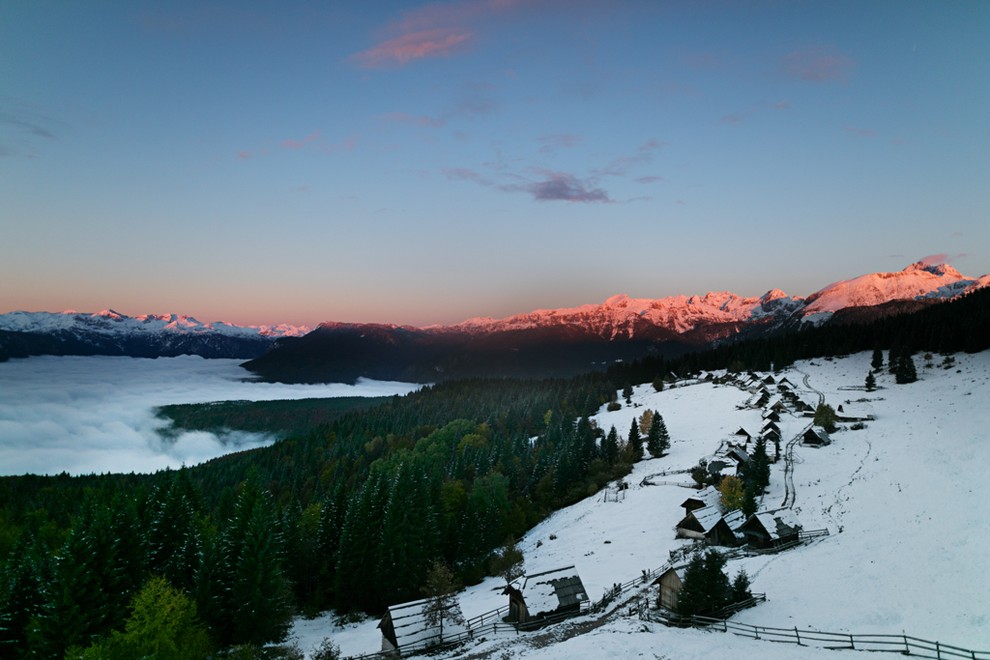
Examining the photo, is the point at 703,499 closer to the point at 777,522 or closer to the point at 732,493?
the point at 732,493

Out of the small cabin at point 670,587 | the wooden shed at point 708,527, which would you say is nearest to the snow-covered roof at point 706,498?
the wooden shed at point 708,527

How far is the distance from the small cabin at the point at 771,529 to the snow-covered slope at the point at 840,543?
259 cm

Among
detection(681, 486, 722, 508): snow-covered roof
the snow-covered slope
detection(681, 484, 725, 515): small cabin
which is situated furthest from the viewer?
detection(681, 486, 722, 508): snow-covered roof

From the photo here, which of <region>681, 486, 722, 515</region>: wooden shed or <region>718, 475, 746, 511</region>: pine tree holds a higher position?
<region>718, 475, 746, 511</region>: pine tree

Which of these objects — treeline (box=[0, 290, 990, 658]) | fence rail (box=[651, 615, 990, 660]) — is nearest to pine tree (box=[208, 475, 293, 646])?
treeline (box=[0, 290, 990, 658])

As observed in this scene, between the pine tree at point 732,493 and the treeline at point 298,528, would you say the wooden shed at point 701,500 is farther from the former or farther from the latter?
the treeline at point 298,528

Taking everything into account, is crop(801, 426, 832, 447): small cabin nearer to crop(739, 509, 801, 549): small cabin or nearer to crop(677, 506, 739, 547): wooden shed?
crop(677, 506, 739, 547): wooden shed

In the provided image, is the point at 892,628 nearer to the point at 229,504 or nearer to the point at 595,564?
the point at 595,564

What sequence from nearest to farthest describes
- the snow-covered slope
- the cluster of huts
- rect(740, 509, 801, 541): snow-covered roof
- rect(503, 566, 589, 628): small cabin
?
the snow-covered slope
rect(503, 566, 589, 628): small cabin
rect(740, 509, 801, 541): snow-covered roof
the cluster of huts

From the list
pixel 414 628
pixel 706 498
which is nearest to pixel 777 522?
pixel 706 498

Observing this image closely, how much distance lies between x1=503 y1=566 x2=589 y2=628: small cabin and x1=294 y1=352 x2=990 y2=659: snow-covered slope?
2.53 m

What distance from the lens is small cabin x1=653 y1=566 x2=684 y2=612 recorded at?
38219 millimetres

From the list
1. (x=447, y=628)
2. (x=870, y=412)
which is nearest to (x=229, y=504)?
(x=447, y=628)

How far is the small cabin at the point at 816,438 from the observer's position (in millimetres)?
78312
